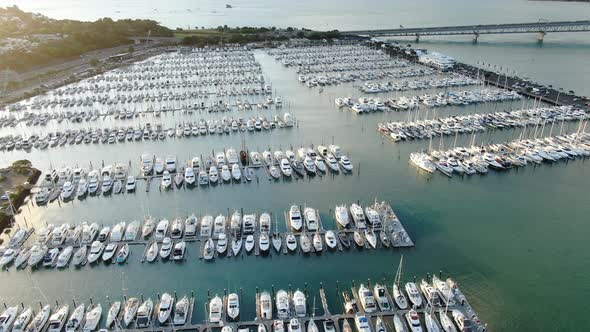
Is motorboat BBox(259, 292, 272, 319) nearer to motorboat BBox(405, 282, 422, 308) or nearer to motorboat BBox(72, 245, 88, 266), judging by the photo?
motorboat BBox(405, 282, 422, 308)

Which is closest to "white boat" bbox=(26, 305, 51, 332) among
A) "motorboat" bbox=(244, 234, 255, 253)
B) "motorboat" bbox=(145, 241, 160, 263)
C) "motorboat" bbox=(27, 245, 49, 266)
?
"motorboat" bbox=(27, 245, 49, 266)

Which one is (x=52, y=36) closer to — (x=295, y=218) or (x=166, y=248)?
(x=166, y=248)

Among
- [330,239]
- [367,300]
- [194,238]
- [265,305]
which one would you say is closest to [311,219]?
[330,239]

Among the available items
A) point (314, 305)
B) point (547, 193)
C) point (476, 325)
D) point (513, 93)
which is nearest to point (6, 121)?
point (314, 305)

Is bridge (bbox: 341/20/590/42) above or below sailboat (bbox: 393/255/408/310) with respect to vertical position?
above

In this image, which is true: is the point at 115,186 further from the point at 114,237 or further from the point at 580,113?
the point at 580,113
